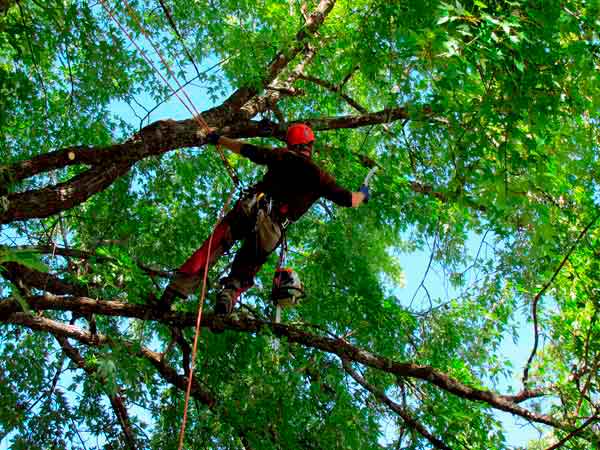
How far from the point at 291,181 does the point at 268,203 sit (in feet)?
0.69

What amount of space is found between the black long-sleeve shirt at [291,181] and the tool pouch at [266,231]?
0.39 ft

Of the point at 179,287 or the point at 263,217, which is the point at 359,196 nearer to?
the point at 263,217

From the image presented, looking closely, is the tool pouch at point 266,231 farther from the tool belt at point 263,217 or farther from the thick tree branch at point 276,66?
the thick tree branch at point 276,66

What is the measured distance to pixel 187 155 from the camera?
6316 millimetres

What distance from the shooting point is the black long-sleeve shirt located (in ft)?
13.9

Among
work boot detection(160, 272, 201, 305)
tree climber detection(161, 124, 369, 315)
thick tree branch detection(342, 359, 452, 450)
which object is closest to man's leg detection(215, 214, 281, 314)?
tree climber detection(161, 124, 369, 315)

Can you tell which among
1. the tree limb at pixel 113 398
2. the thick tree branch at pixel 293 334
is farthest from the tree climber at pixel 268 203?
the tree limb at pixel 113 398

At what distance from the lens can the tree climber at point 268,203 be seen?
4.18 meters

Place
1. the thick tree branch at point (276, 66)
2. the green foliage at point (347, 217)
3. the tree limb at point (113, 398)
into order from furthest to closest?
the thick tree branch at point (276, 66), the tree limb at point (113, 398), the green foliage at point (347, 217)

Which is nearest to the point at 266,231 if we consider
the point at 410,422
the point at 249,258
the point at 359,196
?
the point at 249,258

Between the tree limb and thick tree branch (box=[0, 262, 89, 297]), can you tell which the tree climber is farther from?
the tree limb

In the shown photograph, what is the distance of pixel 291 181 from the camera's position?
429cm

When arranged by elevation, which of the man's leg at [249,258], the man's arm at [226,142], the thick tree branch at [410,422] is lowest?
the thick tree branch at [410,422]

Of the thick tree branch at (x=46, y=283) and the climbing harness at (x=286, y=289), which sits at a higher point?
the climbing harness at (x=286, y=289)
